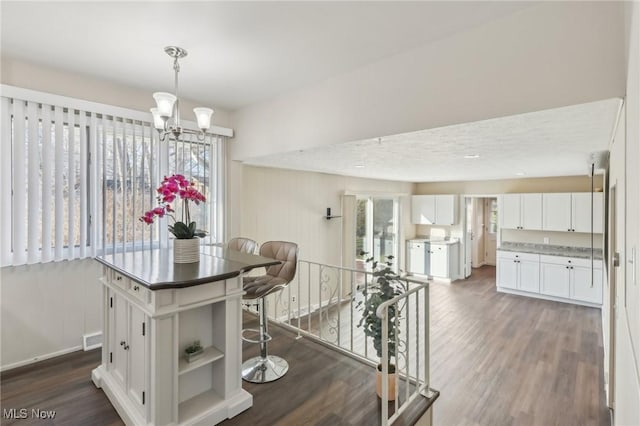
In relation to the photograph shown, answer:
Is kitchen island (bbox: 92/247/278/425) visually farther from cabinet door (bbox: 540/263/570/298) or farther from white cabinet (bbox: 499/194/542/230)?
white cabinet (bbox: 499/194/542/230)

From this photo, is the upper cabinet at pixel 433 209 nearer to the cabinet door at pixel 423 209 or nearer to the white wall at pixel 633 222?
the cabinet door at pixel 423 209

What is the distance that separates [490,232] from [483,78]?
324 inches

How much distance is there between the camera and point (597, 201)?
18.0ft

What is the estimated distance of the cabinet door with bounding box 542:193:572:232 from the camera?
5812 millimetres

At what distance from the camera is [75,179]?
9.14ft

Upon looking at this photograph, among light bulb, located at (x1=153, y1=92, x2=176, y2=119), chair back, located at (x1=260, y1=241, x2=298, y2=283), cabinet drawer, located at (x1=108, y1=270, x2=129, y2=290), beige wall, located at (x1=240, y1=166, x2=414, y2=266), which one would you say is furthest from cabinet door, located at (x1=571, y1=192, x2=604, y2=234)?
cabinet drawer, located at (x1=108, y1=270, x2=129, y2=290)

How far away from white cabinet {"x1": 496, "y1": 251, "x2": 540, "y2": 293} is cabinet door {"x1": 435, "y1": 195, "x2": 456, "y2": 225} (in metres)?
1.43

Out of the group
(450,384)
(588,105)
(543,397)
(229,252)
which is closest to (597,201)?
(543,397)

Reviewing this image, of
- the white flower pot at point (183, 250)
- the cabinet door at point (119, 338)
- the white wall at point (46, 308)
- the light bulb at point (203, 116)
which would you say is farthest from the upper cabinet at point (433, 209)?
the cabinet door at point (119, 338)

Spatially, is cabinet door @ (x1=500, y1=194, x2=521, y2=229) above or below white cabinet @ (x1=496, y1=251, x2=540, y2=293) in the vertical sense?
above

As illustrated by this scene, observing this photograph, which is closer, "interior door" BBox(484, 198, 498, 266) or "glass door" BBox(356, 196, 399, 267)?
"glass door" BBox(356, 196, 399, 267)

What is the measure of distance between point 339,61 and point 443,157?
6.14ft

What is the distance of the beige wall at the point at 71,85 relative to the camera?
2.51 m

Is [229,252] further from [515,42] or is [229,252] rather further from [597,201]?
[597,201]
